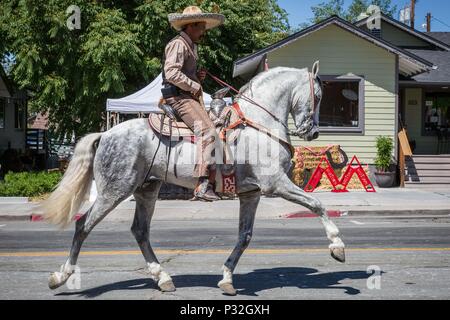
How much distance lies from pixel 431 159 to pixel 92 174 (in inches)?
663

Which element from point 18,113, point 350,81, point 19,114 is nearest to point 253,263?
point 350,81

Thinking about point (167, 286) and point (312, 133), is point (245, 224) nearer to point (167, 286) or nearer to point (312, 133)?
point (167, 286)

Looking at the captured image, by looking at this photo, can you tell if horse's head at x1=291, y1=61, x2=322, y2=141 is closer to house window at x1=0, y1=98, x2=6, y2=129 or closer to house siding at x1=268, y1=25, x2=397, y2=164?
house siding at x1=268, y1=25, x2=397, y2=164

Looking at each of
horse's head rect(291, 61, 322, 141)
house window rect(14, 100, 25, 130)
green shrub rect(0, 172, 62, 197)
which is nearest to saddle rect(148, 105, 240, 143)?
horse's head rect(291, 61, 322, 141)

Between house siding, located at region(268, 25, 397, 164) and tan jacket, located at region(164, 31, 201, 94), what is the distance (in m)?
14.4

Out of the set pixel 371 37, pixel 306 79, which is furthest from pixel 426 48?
pixel 306 79

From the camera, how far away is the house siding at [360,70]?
20672 mm

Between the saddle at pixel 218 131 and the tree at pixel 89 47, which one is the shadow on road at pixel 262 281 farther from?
the tree at pixel 89 47

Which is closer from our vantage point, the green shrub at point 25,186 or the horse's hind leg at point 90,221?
the horse's hind leg at point 90,221

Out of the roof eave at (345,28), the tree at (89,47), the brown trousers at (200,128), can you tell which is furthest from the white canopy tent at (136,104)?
the brown trousers at (200,128)

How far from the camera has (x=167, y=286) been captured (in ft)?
20.2

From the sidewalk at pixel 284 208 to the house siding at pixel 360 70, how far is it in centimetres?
348

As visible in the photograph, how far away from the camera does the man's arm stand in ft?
20.5

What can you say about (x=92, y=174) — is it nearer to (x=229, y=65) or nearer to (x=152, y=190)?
(x=152, y=190)
